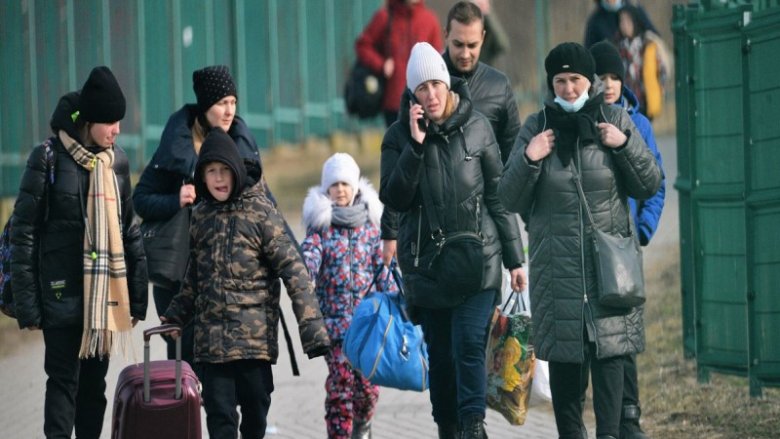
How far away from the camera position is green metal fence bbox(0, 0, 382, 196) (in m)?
18.9

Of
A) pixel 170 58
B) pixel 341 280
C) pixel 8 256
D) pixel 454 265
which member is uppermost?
pixel 170 58

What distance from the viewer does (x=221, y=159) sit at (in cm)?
853

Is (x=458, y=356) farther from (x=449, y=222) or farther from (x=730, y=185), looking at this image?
(x=730, y=185)

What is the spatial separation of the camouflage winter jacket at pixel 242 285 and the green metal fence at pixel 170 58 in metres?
10.5

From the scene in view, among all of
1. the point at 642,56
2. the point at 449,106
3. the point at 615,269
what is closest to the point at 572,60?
the point at 449,106

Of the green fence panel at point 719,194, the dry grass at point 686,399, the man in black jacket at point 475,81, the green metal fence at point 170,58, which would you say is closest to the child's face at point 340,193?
the man in black jacket at point 475,81

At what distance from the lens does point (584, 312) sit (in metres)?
8.77

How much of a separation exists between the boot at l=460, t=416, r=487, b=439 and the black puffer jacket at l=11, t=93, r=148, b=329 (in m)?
1.80

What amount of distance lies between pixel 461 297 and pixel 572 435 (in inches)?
32.4

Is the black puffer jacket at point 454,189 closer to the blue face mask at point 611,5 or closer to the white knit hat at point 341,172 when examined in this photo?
the white knit hat at point 341,172

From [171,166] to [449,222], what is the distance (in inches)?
56.7

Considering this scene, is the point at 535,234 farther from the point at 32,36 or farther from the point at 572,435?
the point at 32,36

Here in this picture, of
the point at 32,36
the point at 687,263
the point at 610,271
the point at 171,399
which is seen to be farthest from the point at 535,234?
the point at 32,36

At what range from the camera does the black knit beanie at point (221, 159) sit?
856 cm
